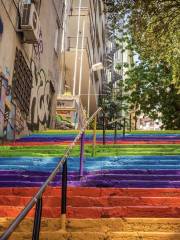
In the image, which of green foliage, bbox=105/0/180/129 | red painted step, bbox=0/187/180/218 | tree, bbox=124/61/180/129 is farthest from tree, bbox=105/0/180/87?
red painted step, bbox=0/187/180/218

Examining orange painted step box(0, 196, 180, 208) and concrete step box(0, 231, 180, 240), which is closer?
concrete step box(0, 231, 180, 240)

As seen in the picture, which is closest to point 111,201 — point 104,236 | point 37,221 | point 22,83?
point 104,236

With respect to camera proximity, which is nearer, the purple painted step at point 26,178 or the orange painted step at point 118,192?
the orange painted step at point 118,192

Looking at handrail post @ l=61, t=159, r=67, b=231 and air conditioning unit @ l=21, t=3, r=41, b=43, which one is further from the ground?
air conditioning unit @ l=21, t=3, r=41, b=43

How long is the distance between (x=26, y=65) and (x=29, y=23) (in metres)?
1.66

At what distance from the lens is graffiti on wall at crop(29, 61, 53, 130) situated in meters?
15.7

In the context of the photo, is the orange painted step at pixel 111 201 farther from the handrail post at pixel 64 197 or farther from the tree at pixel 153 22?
the tree at pixel 153 22

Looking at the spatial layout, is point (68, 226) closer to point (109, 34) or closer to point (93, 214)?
point (93, 214)

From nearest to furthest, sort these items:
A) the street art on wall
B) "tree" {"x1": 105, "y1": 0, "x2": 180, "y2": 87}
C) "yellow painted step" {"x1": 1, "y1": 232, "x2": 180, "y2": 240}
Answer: "yellow painted step" {"x1": 1, "y1": 232, "x2": 180, "y2": 240}
the street art on wall
"tree" {"x1": 105, "y1": 0, "x2": 180, "y2": 87}

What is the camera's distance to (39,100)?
1677 cm

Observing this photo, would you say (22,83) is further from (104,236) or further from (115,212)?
(104,236)

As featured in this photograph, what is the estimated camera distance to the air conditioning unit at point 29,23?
1315 cm

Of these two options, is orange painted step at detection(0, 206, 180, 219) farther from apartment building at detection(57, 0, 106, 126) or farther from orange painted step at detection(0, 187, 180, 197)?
apartment building at detection(57, 0, 106, 126)

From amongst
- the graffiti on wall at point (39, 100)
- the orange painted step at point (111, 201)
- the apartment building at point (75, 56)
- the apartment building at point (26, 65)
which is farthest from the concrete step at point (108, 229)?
the apartment building at point (75, 56)
